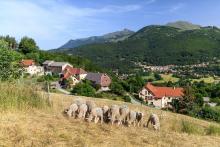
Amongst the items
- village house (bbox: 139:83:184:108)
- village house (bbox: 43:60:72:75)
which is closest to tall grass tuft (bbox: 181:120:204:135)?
village house (bbox: 43:60:72:75)

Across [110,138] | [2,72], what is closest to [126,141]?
[110,138]

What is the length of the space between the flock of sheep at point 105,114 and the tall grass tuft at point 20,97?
996mm

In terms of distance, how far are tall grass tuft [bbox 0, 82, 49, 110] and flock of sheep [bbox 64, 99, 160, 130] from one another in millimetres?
996

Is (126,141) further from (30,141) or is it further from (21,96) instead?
(21,96)

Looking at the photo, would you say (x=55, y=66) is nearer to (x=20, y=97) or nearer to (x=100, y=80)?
(x=100, y=80)

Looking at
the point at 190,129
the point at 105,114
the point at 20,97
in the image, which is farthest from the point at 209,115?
the point at 20,97

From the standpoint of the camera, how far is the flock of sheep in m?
13.1

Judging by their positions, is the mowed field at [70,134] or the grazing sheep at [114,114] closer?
the mowed field at [70,134]

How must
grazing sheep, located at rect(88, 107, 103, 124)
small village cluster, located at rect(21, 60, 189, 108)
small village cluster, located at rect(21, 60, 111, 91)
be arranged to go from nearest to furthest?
grazing sheep, located at rect(88, 107, 103, 124) → small village cluster, located at rect(21, 60, 189, 108) → small village cluster, located at rect(21, 60, 111, 91)

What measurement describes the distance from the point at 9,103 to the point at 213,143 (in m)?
6.06

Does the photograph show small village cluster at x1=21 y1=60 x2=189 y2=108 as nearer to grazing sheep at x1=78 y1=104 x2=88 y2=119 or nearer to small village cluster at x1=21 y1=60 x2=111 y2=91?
small village cluster at x1=21 y1=60 x2=111 y2=91

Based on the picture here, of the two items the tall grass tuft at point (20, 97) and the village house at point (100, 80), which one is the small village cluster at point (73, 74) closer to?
the village house at point (100, 80)

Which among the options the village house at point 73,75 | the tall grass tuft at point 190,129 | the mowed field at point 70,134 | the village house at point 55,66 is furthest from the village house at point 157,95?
the mowed field at point 70,134

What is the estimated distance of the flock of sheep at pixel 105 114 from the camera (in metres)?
13.1
